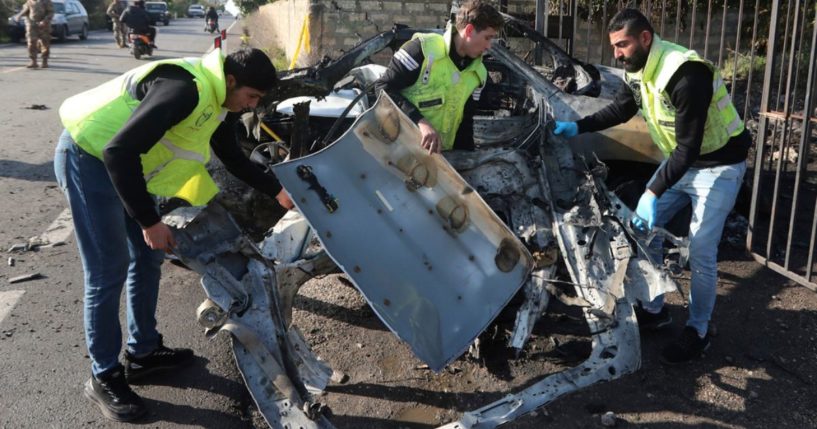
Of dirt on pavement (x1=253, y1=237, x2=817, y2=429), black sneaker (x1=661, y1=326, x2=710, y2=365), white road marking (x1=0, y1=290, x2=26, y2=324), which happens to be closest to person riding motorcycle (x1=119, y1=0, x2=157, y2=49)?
white road marking (x1=0, y1=290, x2=26, y2=324)

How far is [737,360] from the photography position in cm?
366

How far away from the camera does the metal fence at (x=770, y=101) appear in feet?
14.7

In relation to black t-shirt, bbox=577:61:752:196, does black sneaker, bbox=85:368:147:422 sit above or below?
below

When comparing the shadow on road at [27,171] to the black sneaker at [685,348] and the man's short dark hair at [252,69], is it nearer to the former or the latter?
the man's short dark hair at [252,69]

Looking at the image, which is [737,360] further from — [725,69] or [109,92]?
[725,69]

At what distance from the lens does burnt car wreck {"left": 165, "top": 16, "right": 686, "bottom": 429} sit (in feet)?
9.04

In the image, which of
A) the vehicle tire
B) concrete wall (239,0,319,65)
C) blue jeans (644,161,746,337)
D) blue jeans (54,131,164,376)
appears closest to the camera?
blue jeans (54,131,164,376)

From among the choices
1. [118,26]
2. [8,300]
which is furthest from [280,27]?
[8,300]

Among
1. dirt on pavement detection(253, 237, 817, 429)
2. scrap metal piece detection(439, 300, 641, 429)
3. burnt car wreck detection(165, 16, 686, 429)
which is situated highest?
burnt car wreck detection(165, 16, 686, 429)

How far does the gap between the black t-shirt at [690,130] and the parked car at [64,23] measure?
927 inches

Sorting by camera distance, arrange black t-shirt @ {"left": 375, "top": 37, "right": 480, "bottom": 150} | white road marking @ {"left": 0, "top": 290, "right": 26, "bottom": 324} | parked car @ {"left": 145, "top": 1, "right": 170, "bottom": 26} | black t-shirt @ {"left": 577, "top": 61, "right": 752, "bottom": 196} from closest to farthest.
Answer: black t-shirt @ {"left": 577, "top": 61, "right": 752, "bottom": 196} → black t-shirt @ {"left": 375, "top": 37, "right": 480, "bottom": 150} → white road marking @ {"left": 0, "top": 290, "right": 26, "bottom": 324} → parked car @ {"left": 145, "top": 1, "right": 170, "bottom": 26}

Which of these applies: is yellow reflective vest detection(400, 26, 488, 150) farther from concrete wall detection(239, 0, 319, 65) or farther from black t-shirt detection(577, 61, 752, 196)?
concrete wall detection(239, 0, 319, 65)

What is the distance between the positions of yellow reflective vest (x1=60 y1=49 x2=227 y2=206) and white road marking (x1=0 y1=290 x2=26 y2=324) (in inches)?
67.6

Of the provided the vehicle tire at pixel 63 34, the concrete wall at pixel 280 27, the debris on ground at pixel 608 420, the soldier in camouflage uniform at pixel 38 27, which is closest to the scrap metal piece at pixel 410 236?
the debris on ground at pixel 608 420
